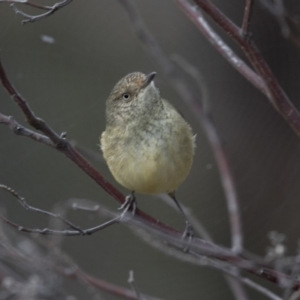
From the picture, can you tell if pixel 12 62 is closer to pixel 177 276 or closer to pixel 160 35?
pixel 160 35

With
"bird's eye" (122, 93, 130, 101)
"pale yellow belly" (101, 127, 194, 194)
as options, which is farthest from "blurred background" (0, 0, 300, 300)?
"pale yellow belly" (101, 127, 194, 194)

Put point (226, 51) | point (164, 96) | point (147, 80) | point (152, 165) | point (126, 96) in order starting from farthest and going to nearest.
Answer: point (164, 96), point (126, 96), point (147, 80), point (152, 165), point (226, 51)

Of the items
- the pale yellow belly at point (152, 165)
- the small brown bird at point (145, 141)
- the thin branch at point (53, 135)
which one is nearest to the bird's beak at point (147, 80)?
the small brown bird at point (145, 141)

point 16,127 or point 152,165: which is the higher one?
point 16,127

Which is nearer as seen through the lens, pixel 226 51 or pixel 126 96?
pixel 226 51

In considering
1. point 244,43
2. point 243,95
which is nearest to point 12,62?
point 243,95

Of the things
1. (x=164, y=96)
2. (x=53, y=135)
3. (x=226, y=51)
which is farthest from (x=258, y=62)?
(x=164, y=96)

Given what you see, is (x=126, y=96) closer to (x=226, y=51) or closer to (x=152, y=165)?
(x=152, y=165)

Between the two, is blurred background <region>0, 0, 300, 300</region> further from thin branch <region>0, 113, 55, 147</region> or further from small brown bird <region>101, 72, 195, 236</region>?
thin branch <region>0, 113, 55, 147</region>
